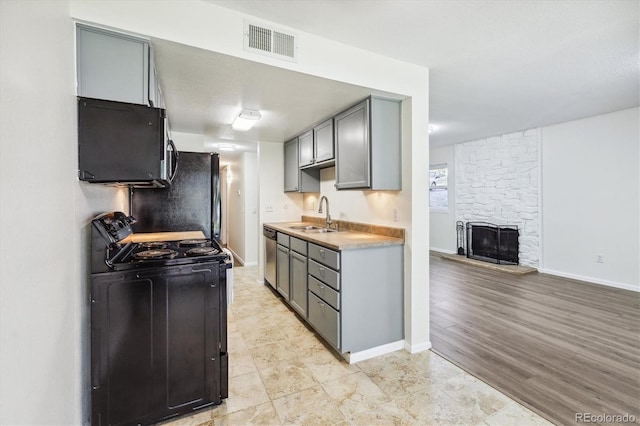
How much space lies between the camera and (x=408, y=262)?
8.39ft

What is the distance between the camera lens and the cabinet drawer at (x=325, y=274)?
237cm

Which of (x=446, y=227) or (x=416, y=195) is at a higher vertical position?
(x=416, y=195)

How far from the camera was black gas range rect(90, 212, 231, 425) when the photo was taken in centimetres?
158

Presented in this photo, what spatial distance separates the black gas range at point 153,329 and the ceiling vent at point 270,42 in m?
1.35

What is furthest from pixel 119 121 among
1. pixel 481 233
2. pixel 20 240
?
pixel 481 233

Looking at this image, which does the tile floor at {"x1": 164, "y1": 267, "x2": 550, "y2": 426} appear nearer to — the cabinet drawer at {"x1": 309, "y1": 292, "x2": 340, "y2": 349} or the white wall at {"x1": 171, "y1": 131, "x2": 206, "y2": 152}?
the cabinet drawer at {"x1": 309, "y1": 292, "x2": 340, "y2": 349}

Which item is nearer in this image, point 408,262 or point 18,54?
point 18,54

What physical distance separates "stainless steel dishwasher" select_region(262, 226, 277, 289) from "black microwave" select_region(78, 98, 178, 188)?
2338mm

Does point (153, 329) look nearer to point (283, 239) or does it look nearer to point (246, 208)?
point (283, 239)

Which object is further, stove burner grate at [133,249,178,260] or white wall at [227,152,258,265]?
white wall at [227,152,258,265]

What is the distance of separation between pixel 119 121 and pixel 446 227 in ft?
21.7

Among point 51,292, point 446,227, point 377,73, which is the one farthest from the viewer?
point 446,227

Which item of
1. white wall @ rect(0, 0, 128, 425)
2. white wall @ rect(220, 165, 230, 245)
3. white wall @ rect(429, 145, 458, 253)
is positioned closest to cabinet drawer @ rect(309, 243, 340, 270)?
white wall @ rect(0, 0, 128, 425)

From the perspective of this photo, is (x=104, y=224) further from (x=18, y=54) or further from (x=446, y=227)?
(x=446, y=227)
